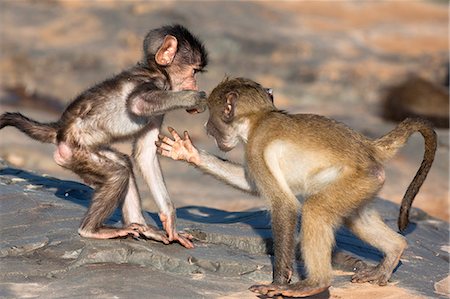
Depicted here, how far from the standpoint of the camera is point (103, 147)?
6977 millimetres

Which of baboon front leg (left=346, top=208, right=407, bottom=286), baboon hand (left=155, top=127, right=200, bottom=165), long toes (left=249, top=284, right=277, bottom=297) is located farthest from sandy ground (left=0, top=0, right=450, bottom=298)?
long toes (left=249, top=284, right=277, bottom=297)

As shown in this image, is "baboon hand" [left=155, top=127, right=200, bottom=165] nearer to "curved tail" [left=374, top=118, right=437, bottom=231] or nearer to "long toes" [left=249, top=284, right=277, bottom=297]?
"long toes" [left=249, top=284, right=277, bottom=297]

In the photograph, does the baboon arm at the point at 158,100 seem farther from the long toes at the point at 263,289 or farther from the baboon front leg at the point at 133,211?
the long toes at the point at 263,289

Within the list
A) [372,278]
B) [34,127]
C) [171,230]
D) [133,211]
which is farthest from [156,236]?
[372,278]

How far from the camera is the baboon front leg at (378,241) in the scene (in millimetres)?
6871

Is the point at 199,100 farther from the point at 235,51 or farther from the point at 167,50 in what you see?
the point at 235,51

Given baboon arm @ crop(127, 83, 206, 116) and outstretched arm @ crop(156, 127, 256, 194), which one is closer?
baboon arm @ crop(127, 83, 206, 116)

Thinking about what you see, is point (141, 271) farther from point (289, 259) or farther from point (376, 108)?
point (376, 108)

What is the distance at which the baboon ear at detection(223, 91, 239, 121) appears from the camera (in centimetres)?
675

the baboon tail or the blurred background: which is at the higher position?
the baboon tail

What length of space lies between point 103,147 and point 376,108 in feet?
41.0

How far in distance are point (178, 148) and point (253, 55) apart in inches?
527

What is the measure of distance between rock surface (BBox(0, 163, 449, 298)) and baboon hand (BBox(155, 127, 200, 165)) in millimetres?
653

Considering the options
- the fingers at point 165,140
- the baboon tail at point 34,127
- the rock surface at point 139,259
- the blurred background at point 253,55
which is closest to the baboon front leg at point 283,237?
the rock surface at point 139,259
